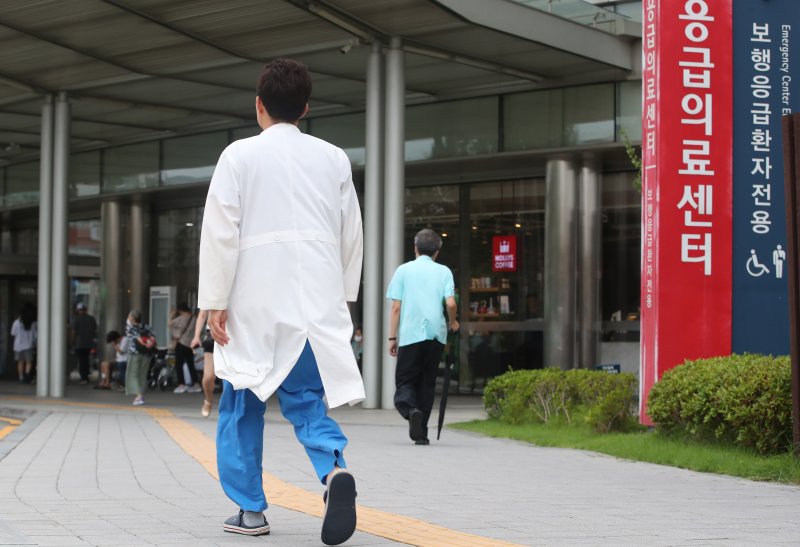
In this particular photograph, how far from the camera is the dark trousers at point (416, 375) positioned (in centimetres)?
1052

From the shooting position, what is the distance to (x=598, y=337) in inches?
835

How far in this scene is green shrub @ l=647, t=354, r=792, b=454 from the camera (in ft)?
27.8

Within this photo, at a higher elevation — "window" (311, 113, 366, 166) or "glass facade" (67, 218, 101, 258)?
"window" (311, 113, 366, 166)

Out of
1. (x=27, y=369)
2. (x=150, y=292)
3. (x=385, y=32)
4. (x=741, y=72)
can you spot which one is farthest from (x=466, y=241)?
(x=741, y=72)

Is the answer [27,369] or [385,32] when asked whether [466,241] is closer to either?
[385,32]

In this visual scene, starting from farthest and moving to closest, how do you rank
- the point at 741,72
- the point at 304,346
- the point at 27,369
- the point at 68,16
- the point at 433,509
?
the point at 27,369, the point at 68,16, the point at 741,72, the point at 433,509, the point at 304,346

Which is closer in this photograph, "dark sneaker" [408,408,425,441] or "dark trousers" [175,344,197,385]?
"dark sneaker" [408,408,425,441]

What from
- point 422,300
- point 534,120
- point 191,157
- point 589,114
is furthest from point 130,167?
point 422,300

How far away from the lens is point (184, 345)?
927 inches

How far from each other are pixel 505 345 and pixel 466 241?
2.10 meters

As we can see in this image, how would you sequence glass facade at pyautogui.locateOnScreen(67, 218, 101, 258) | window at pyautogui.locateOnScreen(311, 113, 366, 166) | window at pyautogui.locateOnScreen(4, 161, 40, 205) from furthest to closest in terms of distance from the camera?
glass facade at pyautogui.locateOnScreen(67, 218, 101, 258) → window at pyautogui.locateOnScreen(4, 161, 40, 205) → window at pyautogui.locateOnScreen(311, 113, 366, 166)

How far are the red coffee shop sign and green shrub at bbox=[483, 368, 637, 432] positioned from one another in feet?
29.8

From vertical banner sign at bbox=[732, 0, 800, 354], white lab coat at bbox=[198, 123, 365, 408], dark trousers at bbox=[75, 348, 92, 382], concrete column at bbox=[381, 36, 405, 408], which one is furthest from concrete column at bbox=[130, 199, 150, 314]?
white lab coat at bbox=[198, 123, 365, 408]

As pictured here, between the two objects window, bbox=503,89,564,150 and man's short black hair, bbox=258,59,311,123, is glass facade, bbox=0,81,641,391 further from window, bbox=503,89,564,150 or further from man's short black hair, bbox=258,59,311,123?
man's short black hair, bbox=258,59,311,123
